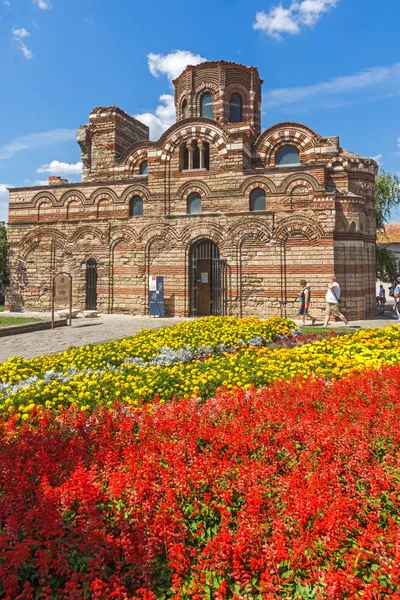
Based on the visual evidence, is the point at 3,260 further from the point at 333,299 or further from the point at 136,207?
the point at 333,299

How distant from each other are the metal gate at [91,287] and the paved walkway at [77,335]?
2093mm

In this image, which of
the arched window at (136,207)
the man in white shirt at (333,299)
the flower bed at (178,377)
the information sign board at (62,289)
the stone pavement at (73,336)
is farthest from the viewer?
the arched window at (136,207)

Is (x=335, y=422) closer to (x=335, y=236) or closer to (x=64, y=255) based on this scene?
(x=335, y=236)

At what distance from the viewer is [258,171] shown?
1648 cm

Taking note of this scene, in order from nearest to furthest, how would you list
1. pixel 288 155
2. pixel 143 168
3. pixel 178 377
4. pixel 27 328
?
pixel 178 377 → pixel 27 328 → pixel 288 155 → pixel 143 168

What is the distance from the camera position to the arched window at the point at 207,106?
71.5 ft

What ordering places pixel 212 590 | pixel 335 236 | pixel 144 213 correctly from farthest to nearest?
pixel 144 213 < pixel 335 236 < pixel 212 590

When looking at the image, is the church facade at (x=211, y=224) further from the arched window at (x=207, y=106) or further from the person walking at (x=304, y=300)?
the person walking at (x=304, y=300)

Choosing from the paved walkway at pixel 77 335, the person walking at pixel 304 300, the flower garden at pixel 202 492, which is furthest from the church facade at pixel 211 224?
the flower garden at pixel 202 492

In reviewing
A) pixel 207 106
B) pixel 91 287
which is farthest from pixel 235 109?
pixel 91 287

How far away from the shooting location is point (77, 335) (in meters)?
12.0

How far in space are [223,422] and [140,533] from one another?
187 cm

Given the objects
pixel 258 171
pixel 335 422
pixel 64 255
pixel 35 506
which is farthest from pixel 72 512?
pixel 64 255

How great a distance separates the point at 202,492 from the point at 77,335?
9.80 metres
